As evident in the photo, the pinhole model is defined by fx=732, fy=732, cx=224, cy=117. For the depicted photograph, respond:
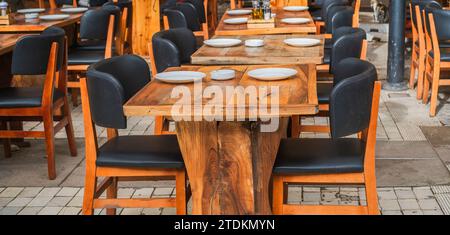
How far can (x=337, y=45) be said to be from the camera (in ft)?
13.8

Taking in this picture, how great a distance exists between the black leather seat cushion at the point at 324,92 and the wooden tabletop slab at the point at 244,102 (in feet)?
2.78

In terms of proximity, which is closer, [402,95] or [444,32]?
[444,32]

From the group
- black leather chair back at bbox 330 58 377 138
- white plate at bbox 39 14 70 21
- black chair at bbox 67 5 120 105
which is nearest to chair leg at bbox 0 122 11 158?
black chair at bbox 67 5 120 105

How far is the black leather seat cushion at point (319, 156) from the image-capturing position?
118 inches

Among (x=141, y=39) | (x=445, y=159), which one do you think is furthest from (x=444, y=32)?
(x=141, y=39)

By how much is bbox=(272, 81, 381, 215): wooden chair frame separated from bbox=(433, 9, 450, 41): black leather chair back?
2656mm

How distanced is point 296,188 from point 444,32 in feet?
6.87

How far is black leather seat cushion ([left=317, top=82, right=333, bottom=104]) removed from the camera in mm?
4246

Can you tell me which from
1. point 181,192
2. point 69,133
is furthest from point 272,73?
point 69,133

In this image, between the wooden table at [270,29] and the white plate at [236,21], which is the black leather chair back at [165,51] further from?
the white plate at [236,21]

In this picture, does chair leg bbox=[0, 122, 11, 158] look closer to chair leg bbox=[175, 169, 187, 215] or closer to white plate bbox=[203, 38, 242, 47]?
white plate bbox=[203, 38, 242, 47]
